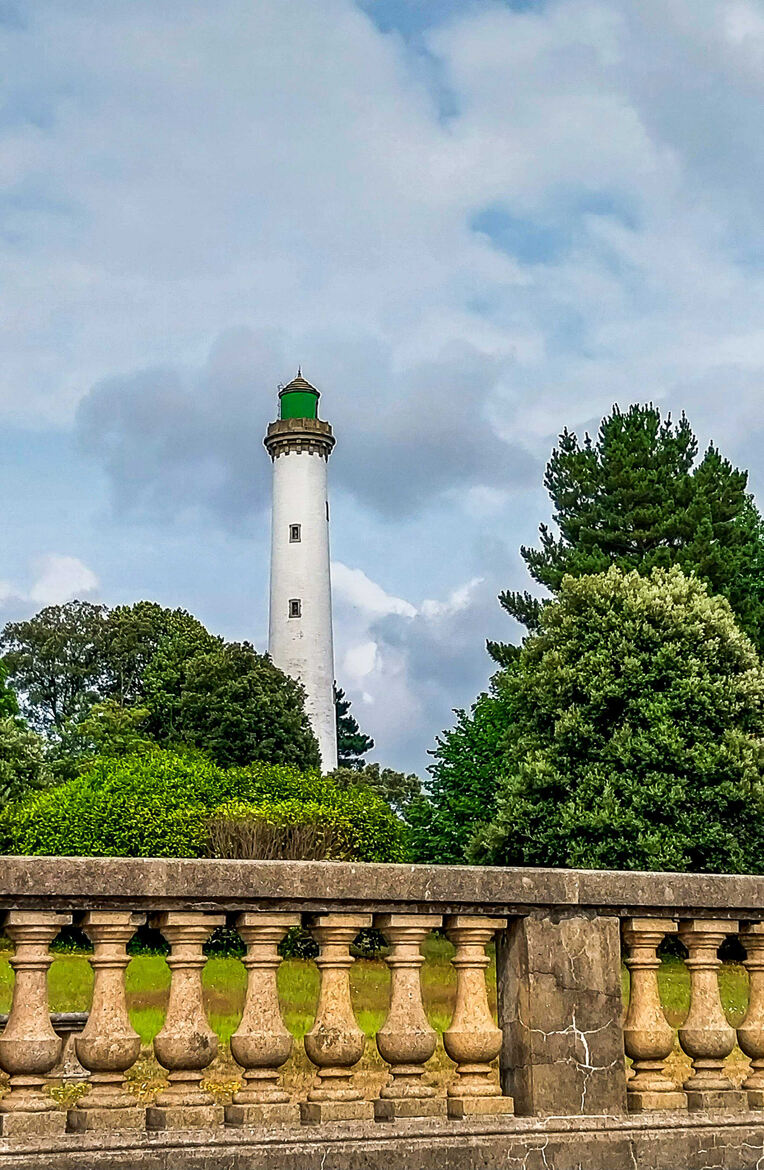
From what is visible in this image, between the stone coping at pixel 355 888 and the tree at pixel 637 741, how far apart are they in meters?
18.4

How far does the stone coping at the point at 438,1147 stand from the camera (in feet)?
13.1

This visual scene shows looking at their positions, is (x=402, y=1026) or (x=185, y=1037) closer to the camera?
(x=185, y=1037)

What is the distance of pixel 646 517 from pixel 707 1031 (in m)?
31.1

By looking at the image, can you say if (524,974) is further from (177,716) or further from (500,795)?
(177,716)

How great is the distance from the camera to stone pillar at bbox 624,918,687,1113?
4801 mm

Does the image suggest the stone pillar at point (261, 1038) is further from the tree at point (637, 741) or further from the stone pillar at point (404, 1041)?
the tree at point (637, 741)

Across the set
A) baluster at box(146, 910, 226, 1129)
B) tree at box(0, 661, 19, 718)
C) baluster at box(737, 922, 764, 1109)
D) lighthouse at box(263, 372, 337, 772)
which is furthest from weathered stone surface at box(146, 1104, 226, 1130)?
lighthouse at box(263, 372, 337, 772)

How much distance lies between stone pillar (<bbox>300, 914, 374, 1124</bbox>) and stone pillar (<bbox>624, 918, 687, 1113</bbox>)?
108 cm

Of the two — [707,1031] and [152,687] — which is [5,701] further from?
[707,1031]

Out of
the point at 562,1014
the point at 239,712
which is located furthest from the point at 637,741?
the point at 239,712

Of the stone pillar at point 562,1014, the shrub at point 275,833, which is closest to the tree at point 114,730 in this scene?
the shrub at point 275,833

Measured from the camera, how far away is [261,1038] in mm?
4242

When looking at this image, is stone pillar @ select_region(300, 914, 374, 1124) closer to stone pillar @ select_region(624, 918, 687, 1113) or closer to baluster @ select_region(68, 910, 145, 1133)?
baluster @ select_region(68, 910, 145, 1133)

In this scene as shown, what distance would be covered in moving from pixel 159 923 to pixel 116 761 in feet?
81.0
